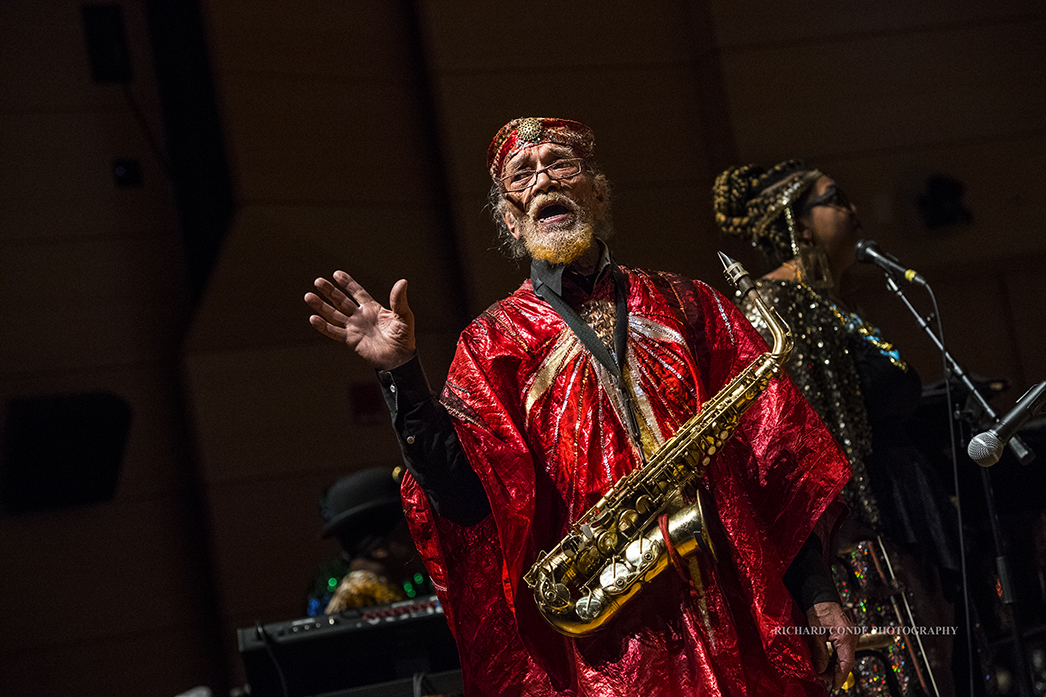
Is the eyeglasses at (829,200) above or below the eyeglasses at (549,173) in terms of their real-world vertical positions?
below

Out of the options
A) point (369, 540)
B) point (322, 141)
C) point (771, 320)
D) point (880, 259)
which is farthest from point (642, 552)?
point (322, 141)

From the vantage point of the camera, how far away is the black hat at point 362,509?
388 cm

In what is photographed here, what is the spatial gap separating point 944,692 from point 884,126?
10.8 ft

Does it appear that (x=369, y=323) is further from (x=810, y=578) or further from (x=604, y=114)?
(x=604, y=114)

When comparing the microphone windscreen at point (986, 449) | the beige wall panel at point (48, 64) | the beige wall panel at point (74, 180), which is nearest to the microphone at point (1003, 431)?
the microphone windscreen at point (986, 449)

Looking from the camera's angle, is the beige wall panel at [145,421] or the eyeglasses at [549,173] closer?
the eyeglasses at [549,173]

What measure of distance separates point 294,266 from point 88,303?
46.4 inches

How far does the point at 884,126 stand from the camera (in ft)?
17.5

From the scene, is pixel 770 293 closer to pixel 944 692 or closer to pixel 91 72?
pixel 944 692

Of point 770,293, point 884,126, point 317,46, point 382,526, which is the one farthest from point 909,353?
point 317,46

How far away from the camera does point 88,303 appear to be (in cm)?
536

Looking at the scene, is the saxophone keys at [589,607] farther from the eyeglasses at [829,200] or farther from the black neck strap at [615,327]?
the eyeglasses at [829,200]

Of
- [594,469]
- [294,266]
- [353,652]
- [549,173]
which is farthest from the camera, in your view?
[294,266]

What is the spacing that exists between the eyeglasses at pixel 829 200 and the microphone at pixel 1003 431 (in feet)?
4.23
